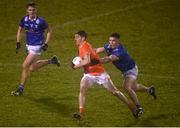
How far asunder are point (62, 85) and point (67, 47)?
478 cm

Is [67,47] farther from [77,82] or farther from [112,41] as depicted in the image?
[112,41]

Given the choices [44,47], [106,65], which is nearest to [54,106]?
[44,47]

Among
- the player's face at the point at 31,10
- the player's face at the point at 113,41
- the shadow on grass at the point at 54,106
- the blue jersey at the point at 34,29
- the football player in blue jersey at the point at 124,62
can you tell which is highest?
the player's face at the point at 31,10

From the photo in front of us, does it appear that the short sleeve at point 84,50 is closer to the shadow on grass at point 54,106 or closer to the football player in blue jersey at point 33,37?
the shadow on grass at point 54,106

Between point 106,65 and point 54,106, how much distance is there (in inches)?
187

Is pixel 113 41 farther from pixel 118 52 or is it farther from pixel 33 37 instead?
pixel 33 37

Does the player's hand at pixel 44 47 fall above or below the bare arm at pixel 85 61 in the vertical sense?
above

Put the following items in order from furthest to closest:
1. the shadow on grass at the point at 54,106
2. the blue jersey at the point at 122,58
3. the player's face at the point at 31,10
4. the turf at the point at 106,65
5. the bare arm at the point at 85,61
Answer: the player's face at the point at 31,10, the shadow on grass at the point at 54,106, the turf at the point at 106,65, the blue jersey at the point at 122,58, the bare arm at the point at 85,61

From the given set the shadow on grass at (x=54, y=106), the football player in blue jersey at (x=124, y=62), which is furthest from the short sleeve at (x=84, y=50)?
the shadow on grass at (x=54, y=106)

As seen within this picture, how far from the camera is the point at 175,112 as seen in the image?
547 inches

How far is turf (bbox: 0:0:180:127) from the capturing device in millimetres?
13586

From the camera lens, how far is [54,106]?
1440cm

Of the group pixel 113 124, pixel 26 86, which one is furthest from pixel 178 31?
pixel 113 124

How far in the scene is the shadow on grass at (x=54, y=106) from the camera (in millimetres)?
13891
